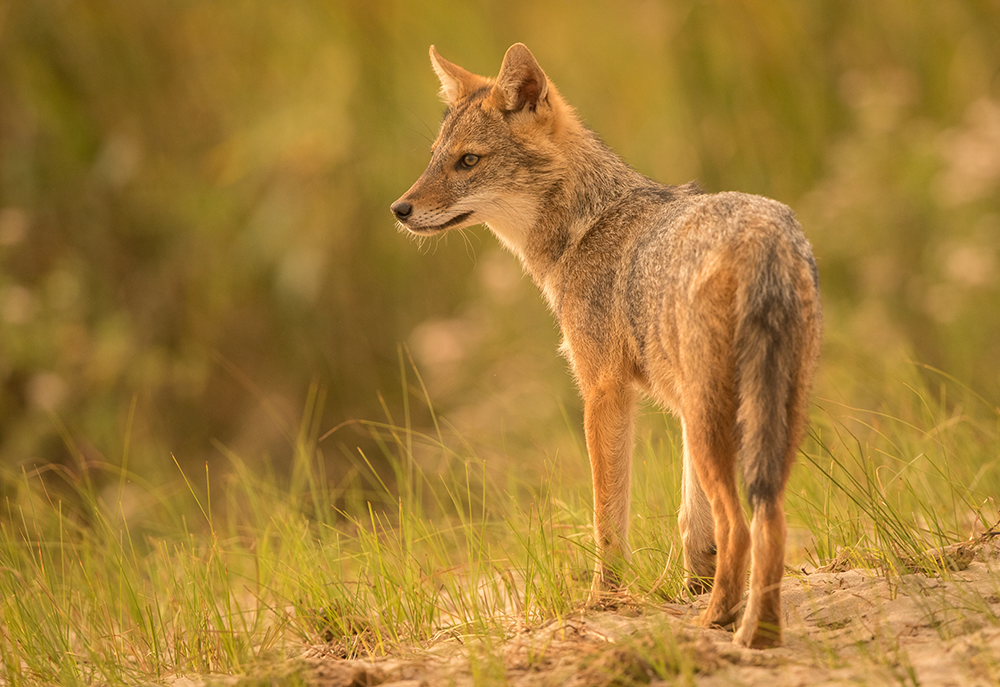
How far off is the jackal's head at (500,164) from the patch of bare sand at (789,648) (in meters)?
2.04

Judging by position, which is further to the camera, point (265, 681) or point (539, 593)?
point (539, 593)

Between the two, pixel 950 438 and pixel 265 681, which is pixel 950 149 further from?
pixel 265 681

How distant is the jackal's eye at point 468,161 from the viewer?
458 cm

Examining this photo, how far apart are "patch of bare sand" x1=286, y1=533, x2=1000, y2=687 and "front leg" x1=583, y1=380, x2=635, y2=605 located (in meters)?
0.42

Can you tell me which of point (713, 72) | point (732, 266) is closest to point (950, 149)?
point (713, 72)

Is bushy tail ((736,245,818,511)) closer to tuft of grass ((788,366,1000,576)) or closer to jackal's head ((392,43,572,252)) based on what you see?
tuft of grass ((788,366,1000,576))

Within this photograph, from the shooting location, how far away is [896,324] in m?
8.64

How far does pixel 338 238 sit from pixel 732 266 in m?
6.87

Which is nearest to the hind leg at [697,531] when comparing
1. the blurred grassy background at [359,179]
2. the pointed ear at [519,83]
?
the pointed ear at [519,83]

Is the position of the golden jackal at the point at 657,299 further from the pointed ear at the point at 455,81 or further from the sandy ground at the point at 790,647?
the sandy ground at the point at 790,647

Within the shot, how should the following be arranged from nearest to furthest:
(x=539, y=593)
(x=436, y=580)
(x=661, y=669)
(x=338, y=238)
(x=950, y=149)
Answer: (x=661, y=669), (x=539, y=593), (x=436, y=580), (x=950, y=149), (x=338, y=238)

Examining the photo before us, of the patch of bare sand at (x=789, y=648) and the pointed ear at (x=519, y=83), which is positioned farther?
the pointed ear at (x=519, y=83)

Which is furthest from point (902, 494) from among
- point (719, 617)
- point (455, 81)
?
point (455, 81)

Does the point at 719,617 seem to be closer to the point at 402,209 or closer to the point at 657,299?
the point at 657,299
